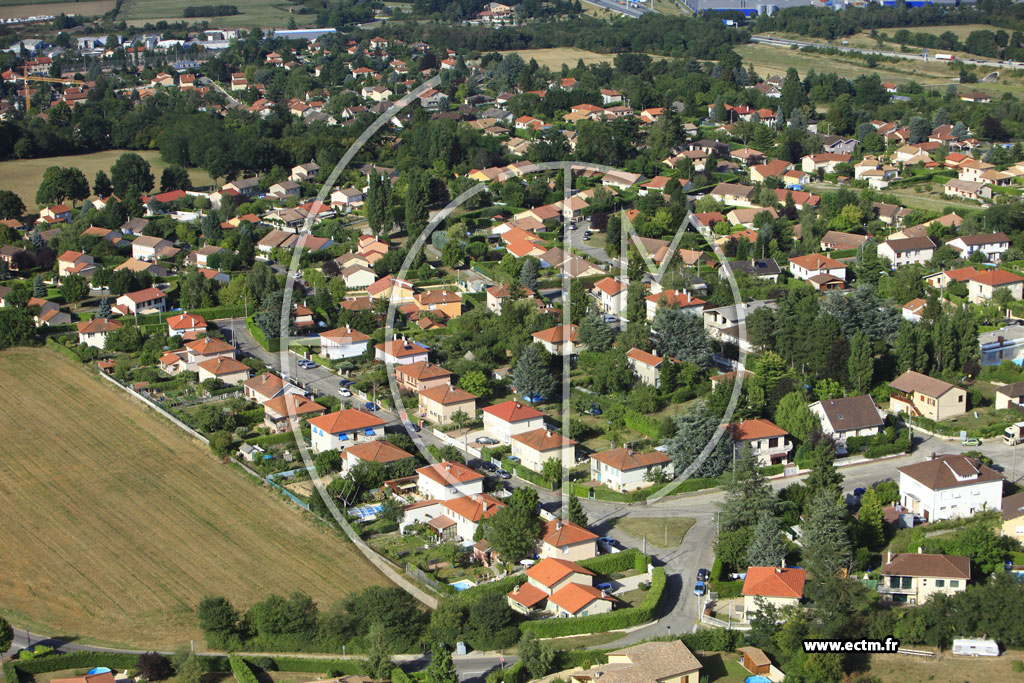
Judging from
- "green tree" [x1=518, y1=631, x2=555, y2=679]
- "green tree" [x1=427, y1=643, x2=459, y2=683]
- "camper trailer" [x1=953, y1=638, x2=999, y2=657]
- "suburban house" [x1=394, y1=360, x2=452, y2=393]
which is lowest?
"camper trailer" [x1=953, y1=638, x2=999, y2=657]

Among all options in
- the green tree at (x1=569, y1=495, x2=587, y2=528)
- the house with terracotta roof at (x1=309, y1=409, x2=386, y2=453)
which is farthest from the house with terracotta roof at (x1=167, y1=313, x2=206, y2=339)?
the green tree at (x1=569, y1=495, x2=587, y2=528)

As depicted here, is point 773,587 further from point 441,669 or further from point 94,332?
point 94,332

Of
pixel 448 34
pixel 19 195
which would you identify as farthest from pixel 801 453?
pixel 448 34

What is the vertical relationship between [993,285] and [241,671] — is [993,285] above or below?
above

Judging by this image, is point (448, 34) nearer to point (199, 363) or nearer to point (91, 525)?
point (199, 363)

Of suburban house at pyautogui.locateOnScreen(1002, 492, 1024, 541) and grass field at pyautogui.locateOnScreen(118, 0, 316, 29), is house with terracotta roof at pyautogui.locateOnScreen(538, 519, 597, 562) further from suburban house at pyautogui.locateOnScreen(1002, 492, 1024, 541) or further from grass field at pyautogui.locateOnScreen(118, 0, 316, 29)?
grass field at pyautogui.locateOnScreen(118, 0, 316, 29)

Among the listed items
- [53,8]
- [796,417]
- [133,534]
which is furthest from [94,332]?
[53,8]
